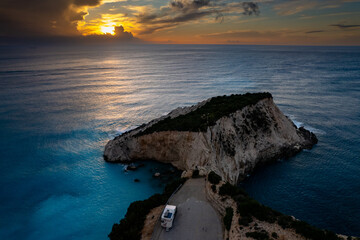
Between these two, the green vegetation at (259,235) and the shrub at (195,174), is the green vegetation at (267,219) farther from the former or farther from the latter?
the shrub at (195,174)

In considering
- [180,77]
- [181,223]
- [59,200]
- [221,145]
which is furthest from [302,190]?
[180,77]

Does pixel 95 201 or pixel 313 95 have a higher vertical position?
pixel 313 95

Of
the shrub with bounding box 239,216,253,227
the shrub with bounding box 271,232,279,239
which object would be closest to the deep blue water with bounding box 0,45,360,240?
the shrub with bounding box 239,216,253,227

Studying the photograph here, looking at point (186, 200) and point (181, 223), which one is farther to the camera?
point (186, 200)

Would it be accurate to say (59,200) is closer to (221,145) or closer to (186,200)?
(186,200)

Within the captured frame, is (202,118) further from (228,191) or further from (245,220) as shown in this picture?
(245,220)

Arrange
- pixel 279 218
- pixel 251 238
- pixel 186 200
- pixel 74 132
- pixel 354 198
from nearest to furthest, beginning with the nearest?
pixel 251 238, pixel 279 218, pixel 186 200, pixel 354 198, pixel 74 132

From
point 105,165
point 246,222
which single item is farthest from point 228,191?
point 105,165
